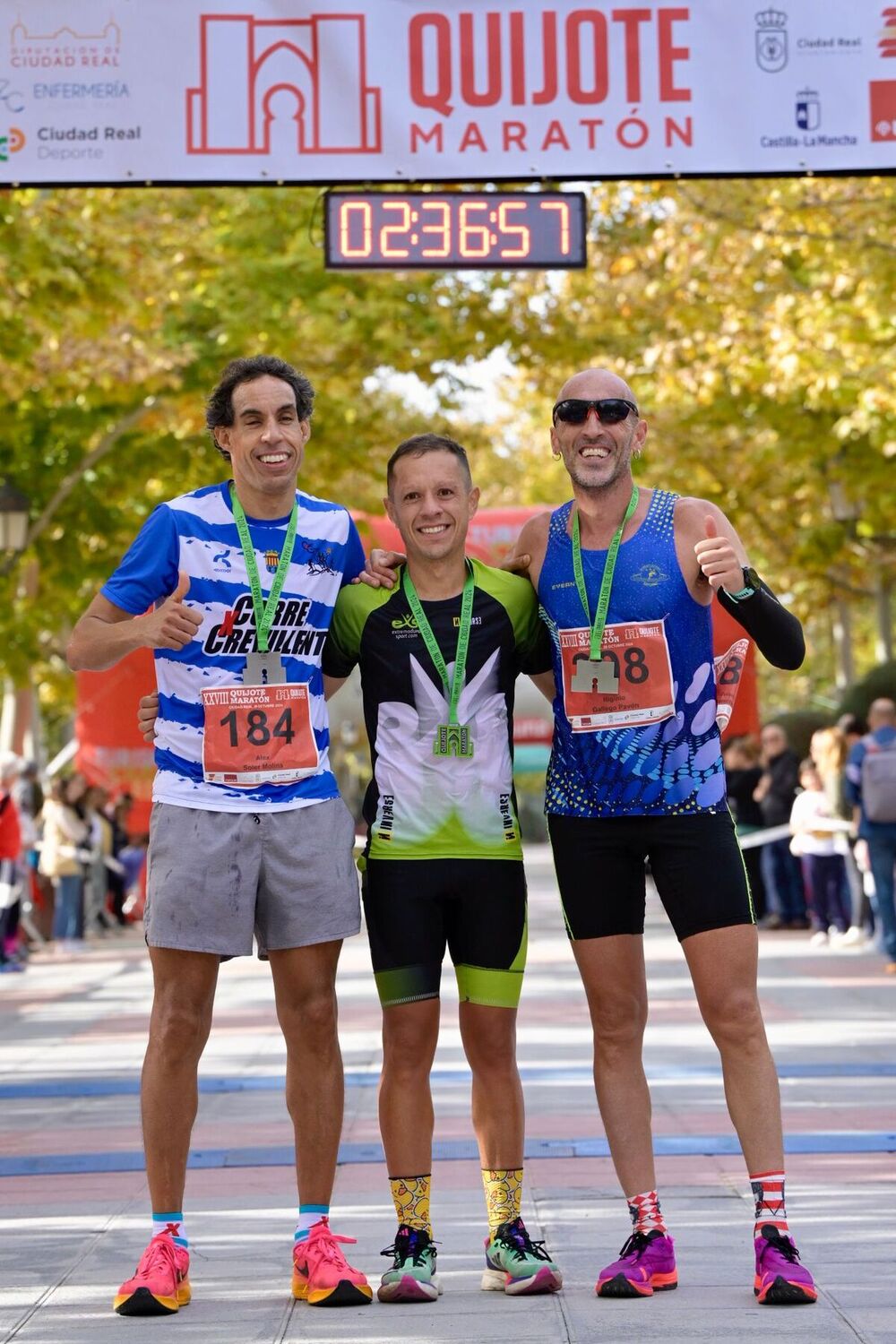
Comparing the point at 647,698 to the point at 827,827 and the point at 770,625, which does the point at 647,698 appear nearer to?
the point at 770,625

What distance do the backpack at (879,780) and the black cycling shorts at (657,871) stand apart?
9710 millimetres

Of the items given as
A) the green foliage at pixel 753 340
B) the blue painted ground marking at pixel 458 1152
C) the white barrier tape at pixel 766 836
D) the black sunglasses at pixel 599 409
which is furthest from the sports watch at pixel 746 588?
the white barrier tape at pixel 766 836

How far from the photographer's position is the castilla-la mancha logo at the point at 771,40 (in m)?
8.95

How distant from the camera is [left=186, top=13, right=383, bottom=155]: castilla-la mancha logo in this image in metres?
8.97

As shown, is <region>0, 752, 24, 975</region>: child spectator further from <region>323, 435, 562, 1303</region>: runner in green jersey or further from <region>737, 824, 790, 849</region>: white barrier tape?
<region>323, 435, 562, 1303</region>: runner in green jersey

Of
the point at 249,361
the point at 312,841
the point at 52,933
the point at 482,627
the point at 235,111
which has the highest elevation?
the point at 235,111

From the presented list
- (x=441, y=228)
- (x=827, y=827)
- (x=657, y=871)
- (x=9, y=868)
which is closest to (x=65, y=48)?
(x=441, y=228)

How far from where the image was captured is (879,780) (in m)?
14.6

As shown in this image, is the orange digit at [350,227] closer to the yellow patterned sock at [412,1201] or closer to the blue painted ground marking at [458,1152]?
the blue painted ground marking at [458,1152]

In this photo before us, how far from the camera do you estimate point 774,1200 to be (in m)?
4.83

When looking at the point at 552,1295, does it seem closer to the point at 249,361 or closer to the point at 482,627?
the point at 482,627

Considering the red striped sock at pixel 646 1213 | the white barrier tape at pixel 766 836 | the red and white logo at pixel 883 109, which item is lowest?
the red striped sock at pixel 646 1213

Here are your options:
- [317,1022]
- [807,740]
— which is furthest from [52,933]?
[317,1022]

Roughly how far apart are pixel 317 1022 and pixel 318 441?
17.2 m
